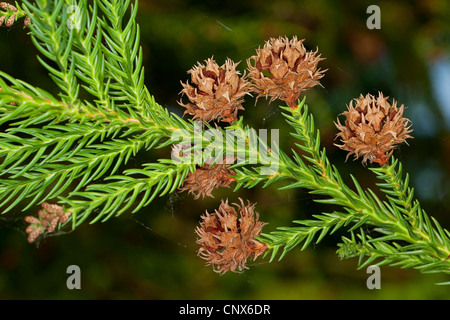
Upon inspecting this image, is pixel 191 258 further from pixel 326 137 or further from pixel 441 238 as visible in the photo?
pixel 441 238

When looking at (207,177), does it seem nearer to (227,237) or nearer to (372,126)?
(227,237)

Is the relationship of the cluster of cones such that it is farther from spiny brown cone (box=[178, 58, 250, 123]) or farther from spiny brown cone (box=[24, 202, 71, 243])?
spiny brown cone (box=[24, 202, 71, 243])

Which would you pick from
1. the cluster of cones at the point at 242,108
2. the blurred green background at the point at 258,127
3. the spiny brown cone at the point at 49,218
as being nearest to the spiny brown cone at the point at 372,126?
the cluster of cones at the point at 242,108

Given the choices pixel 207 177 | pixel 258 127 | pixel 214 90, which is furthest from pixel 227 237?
pixel 258 127

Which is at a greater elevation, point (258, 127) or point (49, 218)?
point (258, 127)

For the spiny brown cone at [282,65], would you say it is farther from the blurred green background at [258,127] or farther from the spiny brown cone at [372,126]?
the blurred green background at [258,127]

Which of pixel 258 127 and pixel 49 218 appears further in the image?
pixel 258 127
